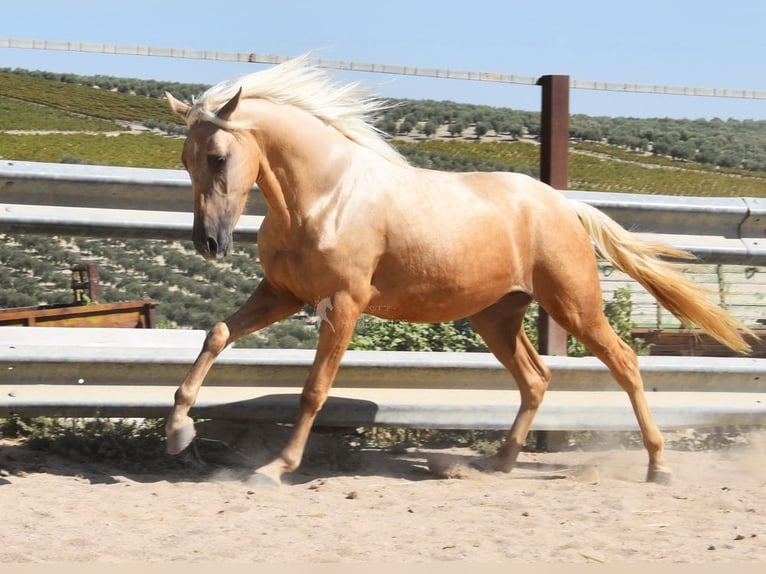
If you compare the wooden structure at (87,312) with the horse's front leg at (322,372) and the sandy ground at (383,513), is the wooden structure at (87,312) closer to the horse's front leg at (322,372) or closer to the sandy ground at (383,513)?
the sandy ground at (383,513)

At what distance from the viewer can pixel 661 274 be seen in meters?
5.71

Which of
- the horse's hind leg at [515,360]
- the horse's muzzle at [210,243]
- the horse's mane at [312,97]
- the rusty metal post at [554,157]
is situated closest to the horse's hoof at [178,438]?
the horse's muzzle at [210,243]

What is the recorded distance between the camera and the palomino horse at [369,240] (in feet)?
15.7

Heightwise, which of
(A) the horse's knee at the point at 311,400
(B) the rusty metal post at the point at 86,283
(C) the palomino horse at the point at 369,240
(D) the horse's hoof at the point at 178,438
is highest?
(C) the palomino horse at the point at 369,240

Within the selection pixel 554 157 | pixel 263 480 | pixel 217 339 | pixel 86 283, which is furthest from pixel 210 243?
pixel 86 283

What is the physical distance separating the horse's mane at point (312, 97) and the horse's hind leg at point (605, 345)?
105 cm

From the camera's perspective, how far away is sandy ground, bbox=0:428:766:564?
3.77 m

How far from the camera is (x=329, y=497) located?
4.72 metres

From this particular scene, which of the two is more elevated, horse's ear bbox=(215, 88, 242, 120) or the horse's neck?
horse's ear bbox=(215, 88, 242, 120)

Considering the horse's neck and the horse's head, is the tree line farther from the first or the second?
the horse's head

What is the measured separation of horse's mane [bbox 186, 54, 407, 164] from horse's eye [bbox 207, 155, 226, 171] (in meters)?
0.16

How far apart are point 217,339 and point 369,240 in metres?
0.81

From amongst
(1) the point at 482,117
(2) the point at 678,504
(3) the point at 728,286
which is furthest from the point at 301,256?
(1) the point at 482,117

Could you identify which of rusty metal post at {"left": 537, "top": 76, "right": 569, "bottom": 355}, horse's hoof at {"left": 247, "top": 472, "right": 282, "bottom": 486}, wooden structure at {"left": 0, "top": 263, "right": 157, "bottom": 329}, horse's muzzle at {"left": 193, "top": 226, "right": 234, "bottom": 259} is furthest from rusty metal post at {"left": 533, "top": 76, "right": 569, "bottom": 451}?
wooden structure at {"left": 0, "top": 263, "right": 157, "bottom": 329}
